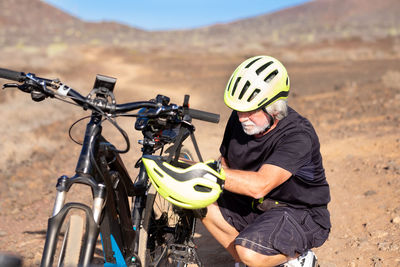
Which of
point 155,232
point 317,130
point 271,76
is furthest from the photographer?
point 317,130

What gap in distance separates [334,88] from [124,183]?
38.9 feet

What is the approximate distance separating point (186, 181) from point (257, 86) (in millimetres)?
959

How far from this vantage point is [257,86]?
3109mm

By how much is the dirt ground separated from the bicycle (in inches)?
39.2

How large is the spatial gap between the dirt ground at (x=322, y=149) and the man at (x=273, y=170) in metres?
0.96

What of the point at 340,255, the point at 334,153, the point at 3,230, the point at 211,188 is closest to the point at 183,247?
the point at 211,188

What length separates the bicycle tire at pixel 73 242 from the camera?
→ 239 centimetres

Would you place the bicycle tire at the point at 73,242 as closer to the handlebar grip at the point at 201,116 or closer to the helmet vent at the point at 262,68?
the handlebar grip at the point at 201,116

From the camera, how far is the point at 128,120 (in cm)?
1045

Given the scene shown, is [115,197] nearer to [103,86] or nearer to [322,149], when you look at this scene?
Answer: [103,86]

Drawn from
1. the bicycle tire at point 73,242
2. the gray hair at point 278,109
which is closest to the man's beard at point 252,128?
the gray hair at point 278,109

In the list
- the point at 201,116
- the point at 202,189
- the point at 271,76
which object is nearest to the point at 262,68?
the point at 271,76

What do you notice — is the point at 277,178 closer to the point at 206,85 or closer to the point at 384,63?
the point at 206,85

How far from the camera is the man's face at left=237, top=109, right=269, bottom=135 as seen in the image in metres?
3.16
